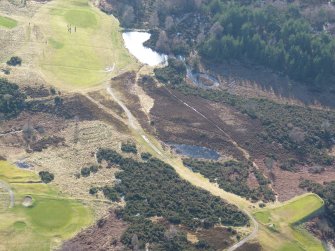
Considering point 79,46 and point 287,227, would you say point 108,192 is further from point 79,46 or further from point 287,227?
point 79,46

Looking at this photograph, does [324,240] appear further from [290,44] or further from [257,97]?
[290,44]

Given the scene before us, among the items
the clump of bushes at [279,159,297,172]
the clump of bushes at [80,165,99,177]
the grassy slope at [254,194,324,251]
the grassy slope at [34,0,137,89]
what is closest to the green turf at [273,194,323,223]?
the grassy slope at [254,194,324,251]

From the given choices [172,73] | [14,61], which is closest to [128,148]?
[172,73]

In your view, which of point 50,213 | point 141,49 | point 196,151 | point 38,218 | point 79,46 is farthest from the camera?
point 141,49

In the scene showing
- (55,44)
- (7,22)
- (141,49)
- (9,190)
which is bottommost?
(9,190)

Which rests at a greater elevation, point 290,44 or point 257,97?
point 290,44

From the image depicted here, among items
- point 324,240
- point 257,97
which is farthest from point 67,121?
point 324,240
